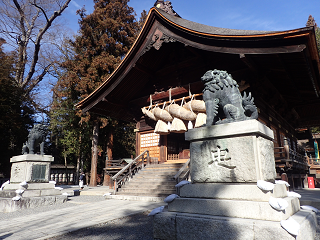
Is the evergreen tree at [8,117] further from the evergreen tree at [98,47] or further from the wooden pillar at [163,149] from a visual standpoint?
the wooden pillar at [163,149]

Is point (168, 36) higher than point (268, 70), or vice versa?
point (168, 36)

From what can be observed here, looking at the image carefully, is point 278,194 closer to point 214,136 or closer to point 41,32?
point 214,136

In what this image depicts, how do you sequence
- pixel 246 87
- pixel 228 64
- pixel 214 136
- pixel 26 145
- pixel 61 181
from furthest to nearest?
1. pixel 61 181
2. pixel 228 64
3. pixel 246 87
4. pixel 26 145
5. pixel 214 136

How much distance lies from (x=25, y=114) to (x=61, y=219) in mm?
19488

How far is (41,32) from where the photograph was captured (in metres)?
21.3

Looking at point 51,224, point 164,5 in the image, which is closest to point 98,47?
point 164,5

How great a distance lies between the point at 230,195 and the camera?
3.02m

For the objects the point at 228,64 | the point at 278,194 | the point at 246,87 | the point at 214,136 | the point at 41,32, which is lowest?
the point at 278,194

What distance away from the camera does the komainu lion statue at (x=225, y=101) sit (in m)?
3.44

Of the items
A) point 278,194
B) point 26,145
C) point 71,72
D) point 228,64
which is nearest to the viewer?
point 278,194

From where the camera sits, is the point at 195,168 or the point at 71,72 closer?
the point at 195,168

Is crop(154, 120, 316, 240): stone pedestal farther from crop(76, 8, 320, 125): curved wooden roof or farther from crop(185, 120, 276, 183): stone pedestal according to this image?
crop(76, 8, 320, 125): curved wooden roof

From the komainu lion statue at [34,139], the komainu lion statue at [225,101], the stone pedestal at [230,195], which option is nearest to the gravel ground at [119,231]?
the stone pedestal at [230,195]

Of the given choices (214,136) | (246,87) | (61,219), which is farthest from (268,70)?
(61,219)
